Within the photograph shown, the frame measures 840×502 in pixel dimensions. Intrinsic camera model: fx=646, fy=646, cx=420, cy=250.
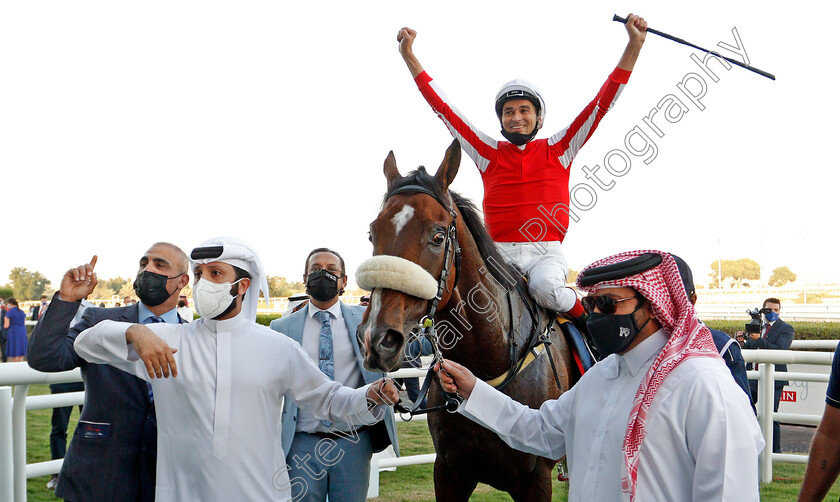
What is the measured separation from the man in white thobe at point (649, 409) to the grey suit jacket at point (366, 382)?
103 centimetres

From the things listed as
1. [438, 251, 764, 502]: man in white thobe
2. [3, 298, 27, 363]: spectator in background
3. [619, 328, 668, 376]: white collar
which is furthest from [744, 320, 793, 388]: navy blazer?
[3, 298, 27, 363]: spectator in background

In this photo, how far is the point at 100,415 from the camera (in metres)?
2.47

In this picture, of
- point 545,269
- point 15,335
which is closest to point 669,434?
point 545,269

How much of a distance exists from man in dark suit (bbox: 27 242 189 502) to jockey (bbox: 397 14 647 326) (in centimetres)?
181

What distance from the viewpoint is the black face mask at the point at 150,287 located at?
2.61 metres

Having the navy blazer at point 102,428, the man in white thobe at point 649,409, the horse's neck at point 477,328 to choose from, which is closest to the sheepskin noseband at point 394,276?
the horse's neck at point 477,328

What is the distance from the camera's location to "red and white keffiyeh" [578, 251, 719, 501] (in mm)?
1779

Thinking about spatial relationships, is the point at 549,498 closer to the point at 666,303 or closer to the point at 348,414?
the point at 348,414

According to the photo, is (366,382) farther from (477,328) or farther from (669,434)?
(669,434)

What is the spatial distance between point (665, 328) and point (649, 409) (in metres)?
0.28

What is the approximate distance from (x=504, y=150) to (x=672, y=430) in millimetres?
2116

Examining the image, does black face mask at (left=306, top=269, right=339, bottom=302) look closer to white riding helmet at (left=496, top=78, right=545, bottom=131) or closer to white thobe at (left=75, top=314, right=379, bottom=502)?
white thobe at (left=75, top=314, right=379, bottom=502)

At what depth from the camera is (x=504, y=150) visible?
358 centimetres

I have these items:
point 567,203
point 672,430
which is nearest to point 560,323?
point 567,203
